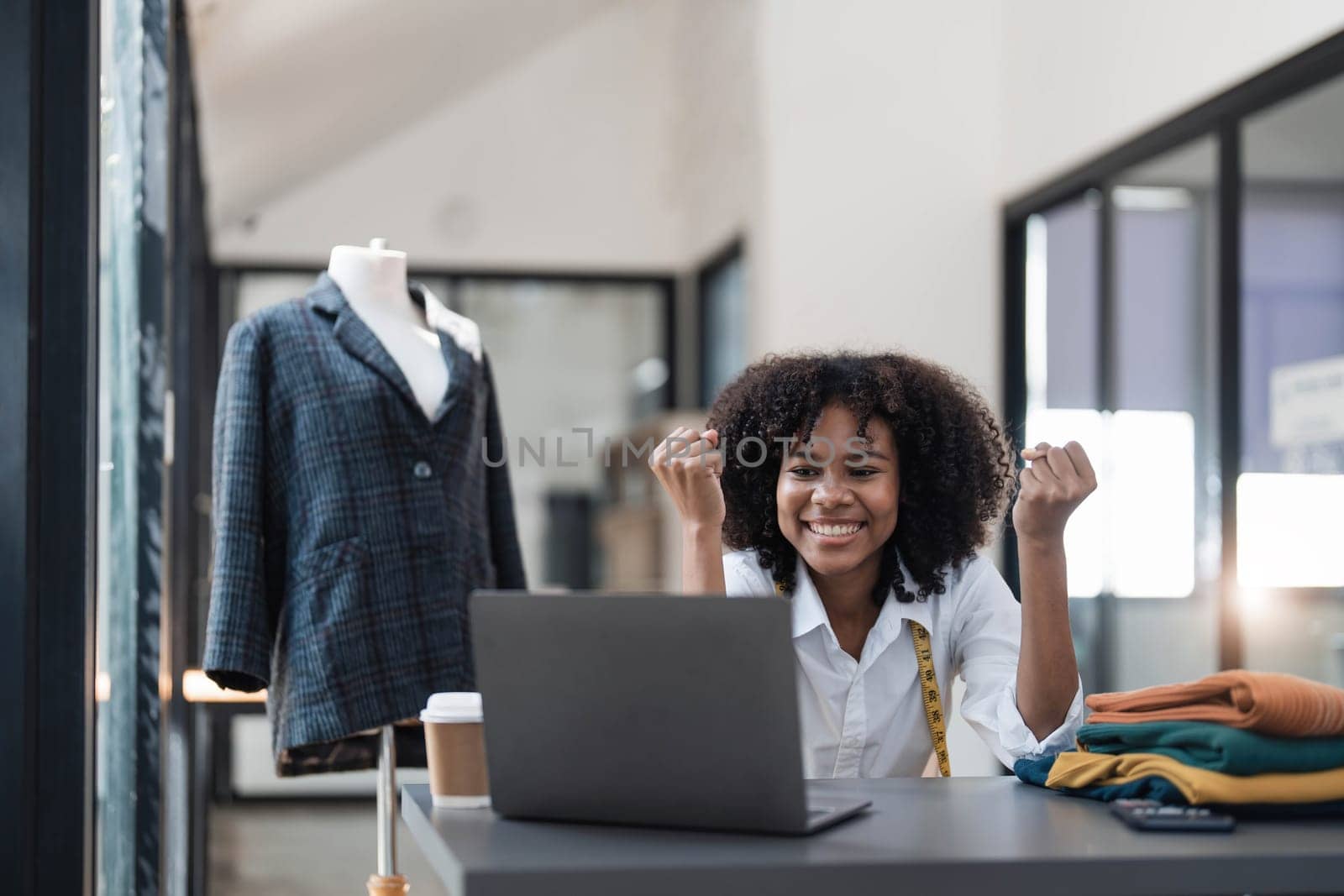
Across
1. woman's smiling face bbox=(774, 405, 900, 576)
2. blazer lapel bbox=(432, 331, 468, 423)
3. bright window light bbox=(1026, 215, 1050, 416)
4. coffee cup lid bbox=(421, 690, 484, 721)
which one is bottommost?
coffee cup lid bbox=(421, 690, 484, 721)

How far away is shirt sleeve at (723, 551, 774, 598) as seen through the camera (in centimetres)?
191

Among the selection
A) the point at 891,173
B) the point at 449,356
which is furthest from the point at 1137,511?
the point at 449,356

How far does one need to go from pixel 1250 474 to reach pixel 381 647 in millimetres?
2427

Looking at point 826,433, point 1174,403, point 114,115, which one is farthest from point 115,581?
point 1174,403

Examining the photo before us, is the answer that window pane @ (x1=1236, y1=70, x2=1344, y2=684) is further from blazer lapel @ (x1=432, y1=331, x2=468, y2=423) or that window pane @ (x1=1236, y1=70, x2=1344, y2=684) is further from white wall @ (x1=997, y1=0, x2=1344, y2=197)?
blazer lapel @ (x1=432, y1=331, x2=468, y2=423)

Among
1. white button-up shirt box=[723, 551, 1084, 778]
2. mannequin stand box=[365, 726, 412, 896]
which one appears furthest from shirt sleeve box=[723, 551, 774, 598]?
mannequin stand box=[365, 726, 412, 896]

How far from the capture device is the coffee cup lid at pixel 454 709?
1.30m

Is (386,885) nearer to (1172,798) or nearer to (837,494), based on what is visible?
(837,494)

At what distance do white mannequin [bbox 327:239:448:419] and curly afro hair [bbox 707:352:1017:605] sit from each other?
0.61 metres

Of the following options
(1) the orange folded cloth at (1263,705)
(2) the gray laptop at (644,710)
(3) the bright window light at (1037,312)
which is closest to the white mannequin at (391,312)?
(2) the gray laptop at (644,710)

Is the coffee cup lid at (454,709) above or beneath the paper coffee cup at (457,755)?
above

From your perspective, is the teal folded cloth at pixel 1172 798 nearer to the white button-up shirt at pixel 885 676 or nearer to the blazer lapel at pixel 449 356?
the white button-up shirt at pixel 885 676

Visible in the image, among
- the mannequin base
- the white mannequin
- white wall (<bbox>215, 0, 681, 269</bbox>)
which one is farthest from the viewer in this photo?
white wall (<bbox>215, 0, 681, 269</bbox>)

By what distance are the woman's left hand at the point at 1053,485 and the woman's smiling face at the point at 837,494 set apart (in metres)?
0.31
